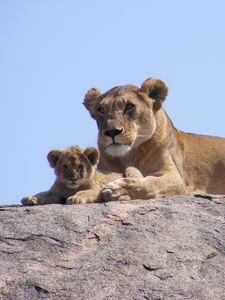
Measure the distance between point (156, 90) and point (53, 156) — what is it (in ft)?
7.01

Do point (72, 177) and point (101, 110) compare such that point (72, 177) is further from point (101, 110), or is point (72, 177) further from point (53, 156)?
point (101, 110)

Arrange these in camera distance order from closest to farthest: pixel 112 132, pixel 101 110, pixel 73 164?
1. pixel 73 164
2. pixel 112 132
3. pixel 101 110

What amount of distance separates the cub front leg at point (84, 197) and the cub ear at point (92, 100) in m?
2.15

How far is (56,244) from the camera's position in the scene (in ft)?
27.2

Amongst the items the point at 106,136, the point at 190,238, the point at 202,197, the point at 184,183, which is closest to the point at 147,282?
the point at 190,238

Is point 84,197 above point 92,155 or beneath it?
beneath

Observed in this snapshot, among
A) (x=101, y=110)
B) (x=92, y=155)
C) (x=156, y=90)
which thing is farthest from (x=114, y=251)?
(x=156, y=90)

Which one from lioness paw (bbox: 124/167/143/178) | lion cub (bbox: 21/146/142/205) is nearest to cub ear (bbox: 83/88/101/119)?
lioness paw (bbox: 124/167/143/178)

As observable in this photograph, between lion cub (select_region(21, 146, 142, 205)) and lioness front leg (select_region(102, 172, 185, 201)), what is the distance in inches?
5.3

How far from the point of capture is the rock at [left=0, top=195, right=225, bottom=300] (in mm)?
7699

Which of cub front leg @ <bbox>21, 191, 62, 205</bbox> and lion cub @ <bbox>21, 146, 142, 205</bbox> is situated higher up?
lion cub @ <bbox>21, 146, 142, 205</bbox>

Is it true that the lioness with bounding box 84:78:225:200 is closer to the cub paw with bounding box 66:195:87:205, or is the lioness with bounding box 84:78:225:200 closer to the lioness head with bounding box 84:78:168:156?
the lioness head with bounding box 84:78:168:156

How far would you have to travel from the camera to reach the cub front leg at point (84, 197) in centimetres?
938

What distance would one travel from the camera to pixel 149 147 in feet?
37.6
